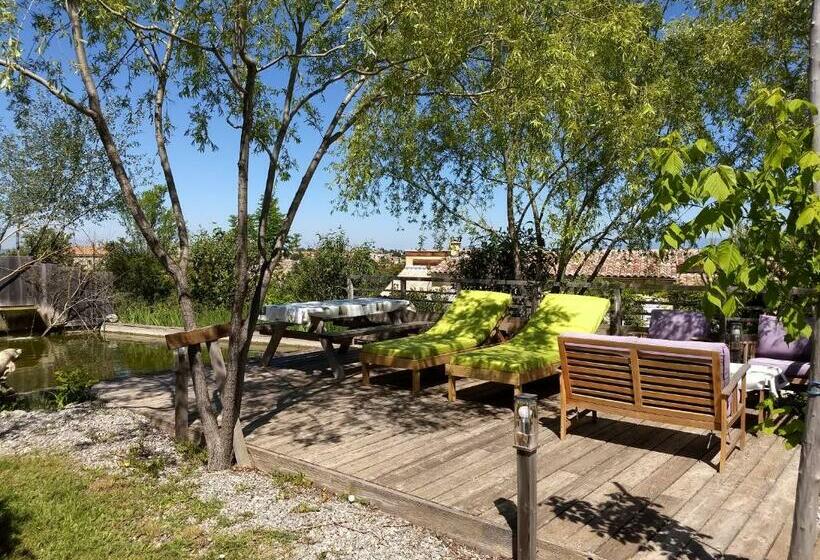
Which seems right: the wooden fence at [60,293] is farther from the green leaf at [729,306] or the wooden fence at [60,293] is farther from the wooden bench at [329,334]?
the green leaf at [729,306]

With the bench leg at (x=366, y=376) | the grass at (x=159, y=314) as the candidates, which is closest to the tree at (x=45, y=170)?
the grass at (x=159, y=314)

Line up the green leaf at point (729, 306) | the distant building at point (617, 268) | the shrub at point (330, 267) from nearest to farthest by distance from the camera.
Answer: the green leaf at point (729, 306) < the distant building at point (617, 268) < the shrub at point (330, 267)

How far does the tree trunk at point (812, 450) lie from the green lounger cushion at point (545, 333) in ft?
10.4

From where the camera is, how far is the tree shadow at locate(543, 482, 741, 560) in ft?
9.30

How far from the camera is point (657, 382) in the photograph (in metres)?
4.05

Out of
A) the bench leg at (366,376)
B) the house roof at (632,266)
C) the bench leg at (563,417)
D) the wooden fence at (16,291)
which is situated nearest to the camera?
the bench leg at (563,417)

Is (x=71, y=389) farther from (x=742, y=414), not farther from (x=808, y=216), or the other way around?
(x=808, y=216)

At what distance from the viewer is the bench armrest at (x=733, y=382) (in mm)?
3830

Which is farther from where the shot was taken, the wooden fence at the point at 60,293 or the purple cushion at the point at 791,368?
the wooden fence at the point at 60,293

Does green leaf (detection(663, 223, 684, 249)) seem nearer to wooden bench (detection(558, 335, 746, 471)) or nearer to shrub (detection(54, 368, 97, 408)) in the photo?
wooden bench (detection(558, 335, 746, 471))

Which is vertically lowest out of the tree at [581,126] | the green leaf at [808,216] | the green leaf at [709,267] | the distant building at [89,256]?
the green leaf at [709,267]

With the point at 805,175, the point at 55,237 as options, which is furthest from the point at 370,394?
the point at 55,237

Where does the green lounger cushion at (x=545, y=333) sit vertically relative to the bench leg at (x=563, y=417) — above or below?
above

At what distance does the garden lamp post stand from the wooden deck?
119 mm
